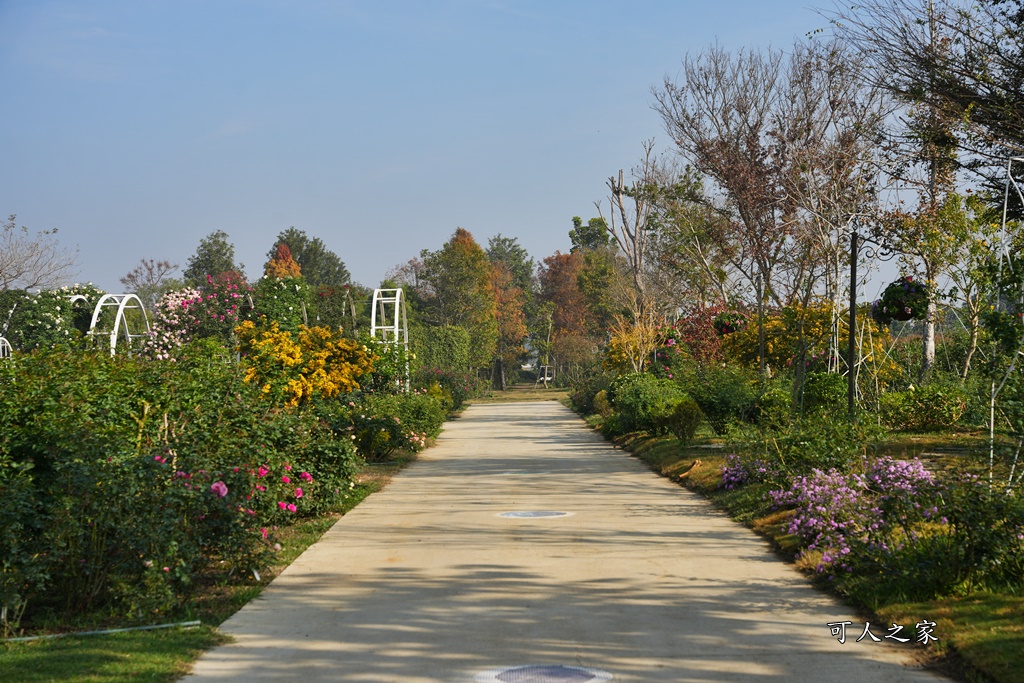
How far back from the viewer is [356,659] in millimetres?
5574

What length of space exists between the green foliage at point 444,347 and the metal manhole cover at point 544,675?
1713 inches

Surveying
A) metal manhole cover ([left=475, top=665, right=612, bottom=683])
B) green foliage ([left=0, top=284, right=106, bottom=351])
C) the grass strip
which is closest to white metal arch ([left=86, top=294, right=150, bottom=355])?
green foliage ([left=0, top=284, right=106, bottom=351])

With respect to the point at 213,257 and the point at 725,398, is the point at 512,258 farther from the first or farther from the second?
the point at 725,398

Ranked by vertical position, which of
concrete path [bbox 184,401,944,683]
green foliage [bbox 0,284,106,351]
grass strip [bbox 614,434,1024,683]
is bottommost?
concrete path [bbox 184,401,944,683]

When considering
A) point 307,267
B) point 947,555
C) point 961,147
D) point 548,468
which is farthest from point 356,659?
point 307,267

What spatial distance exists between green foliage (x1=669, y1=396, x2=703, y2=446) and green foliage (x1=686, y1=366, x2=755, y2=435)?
413 mm

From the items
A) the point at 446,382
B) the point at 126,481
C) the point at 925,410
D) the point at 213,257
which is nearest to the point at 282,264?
the point at 213,257

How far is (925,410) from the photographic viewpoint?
1784 cm

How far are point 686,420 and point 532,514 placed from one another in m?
7.35

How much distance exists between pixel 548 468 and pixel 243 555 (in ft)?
29.9

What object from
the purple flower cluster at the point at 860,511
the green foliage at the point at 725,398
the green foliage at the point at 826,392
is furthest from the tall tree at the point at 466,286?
the purple flower cluster at the point at 860,511

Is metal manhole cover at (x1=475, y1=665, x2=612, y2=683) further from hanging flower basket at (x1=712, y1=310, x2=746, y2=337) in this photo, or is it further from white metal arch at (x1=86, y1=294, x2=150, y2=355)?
white metal arch at (x1=86, y1=294, x2=150, y2=355)

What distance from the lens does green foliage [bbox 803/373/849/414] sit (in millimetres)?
16266

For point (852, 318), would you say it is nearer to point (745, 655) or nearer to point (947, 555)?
point (947, 555)
